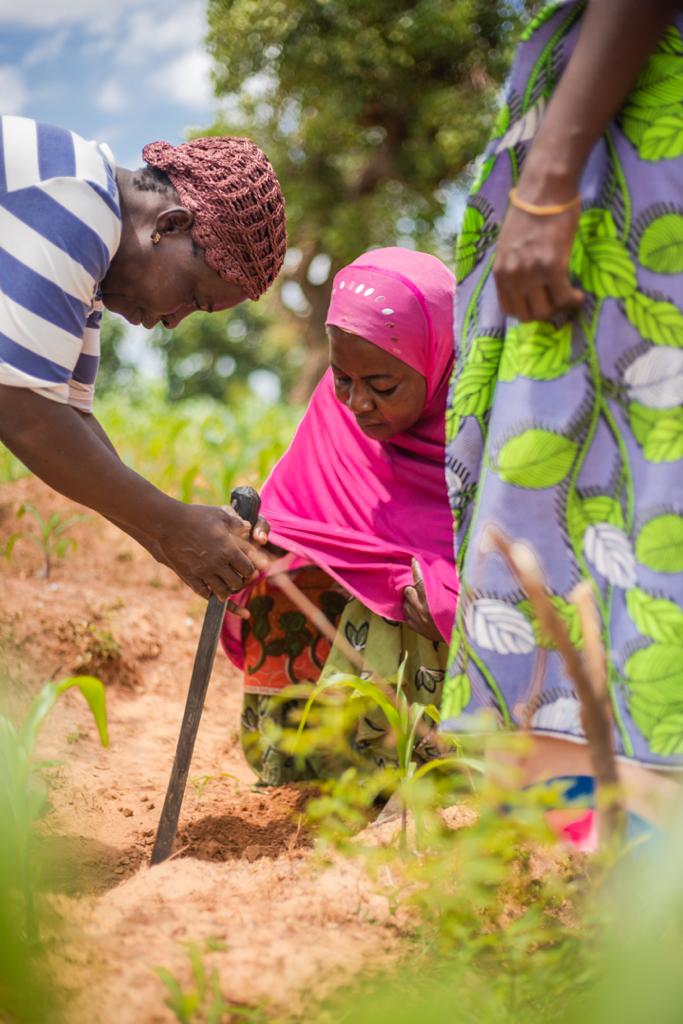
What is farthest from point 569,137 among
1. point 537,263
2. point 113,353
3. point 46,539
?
point 113,353

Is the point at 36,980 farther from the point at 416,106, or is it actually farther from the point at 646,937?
the point at 416,106

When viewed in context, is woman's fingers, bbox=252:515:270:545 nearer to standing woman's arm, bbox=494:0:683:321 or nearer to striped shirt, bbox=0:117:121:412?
striped shirt, bbox=0:117:121:412

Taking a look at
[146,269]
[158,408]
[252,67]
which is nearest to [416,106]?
[252,67]

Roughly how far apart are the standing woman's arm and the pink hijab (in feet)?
2.89

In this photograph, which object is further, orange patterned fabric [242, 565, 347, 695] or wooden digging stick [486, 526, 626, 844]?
orange patterned fabric [242, 565, 347, 695]

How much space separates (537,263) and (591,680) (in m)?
0.70

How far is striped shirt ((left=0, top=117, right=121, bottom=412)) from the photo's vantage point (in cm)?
171

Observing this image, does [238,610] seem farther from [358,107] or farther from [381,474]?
[358,107]

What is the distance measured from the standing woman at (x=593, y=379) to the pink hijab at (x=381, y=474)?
27.1 inches

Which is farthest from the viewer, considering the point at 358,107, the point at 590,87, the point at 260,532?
the point at 358,107

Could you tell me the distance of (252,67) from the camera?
545 inches

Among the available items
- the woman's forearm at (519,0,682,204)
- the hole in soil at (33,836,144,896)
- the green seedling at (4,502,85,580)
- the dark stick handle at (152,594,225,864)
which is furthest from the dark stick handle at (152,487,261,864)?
the green seedling at (4,502,85,580)

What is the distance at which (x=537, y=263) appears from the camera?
4.93 ft

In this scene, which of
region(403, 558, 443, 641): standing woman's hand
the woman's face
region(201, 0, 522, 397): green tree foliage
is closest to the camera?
region(403, 558, 443, 641): standing woman's hand
